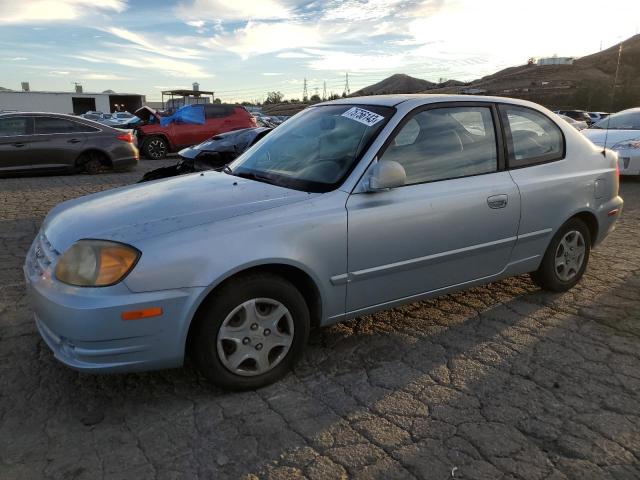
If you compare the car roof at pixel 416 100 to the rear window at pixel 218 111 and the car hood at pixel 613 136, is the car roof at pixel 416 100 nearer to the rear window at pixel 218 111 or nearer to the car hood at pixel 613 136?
the car hood at pixel 613 136

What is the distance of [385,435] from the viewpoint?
→ 8.07ft

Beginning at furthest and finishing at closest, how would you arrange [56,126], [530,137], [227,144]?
[56,126] → [227,144] → [530,137]

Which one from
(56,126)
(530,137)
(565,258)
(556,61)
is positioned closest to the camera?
(530,137)

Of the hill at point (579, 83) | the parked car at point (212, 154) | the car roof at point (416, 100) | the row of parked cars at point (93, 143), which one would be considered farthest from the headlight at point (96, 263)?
the hill at point (579, 83)

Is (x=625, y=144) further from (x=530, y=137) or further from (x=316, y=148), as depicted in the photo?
(x=316, y=148)

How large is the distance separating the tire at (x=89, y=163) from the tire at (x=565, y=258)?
32.0 ft

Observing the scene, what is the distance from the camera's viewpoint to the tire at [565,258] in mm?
4031

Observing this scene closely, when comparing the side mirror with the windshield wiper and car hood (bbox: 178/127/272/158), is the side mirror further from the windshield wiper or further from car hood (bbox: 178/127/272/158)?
car hood (bbox: 178/127/272/158)

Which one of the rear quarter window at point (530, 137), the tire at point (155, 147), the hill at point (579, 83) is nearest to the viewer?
the rear quarter window at point (530, 137)

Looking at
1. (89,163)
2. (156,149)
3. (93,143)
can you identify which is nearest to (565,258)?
(93,143)

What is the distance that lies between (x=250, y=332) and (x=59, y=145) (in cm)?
966

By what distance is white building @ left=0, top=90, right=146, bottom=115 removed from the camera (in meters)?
58.3

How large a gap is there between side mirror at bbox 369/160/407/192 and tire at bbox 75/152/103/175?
32.0ft

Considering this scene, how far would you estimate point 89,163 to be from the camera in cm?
1108
